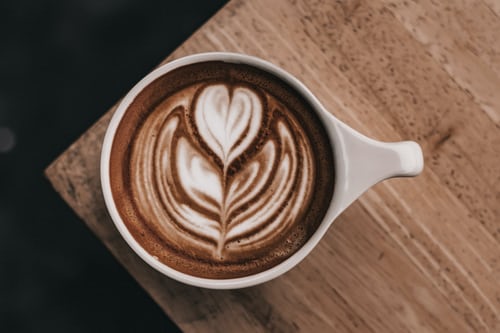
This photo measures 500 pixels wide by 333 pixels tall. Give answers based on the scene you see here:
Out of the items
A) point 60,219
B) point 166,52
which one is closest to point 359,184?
point 166,52

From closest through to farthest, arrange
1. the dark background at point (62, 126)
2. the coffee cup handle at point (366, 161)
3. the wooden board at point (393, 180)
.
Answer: the coffee cup handle at point (366, 161) → the wooden board at point (393, 180) → the dark background at point (62, 126)

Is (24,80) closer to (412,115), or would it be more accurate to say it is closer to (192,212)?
(192,212)

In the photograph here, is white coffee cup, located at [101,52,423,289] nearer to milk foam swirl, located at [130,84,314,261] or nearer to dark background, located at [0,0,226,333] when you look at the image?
milk foam swirl, located at [130,84,314,261]

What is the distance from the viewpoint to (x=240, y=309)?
0.93m

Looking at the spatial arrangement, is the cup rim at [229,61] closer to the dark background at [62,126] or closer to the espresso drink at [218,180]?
the espresso drink at [218,180]

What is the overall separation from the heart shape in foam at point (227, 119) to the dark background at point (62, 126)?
607mm

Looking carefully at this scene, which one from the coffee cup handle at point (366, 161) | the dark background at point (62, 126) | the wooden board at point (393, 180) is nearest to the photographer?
the coffee cup handle at point (366, 161)

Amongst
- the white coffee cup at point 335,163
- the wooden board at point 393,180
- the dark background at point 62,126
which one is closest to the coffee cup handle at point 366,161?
the white coffee cup at point 335,163

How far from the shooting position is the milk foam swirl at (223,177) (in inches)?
33.8

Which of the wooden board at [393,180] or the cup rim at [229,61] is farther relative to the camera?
the wooden board at [393,180]

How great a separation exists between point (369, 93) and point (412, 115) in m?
0.08

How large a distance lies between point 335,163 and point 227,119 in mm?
187

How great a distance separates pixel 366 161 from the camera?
2.60 ft

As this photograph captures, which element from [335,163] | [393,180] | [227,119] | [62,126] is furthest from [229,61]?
[62,126]
